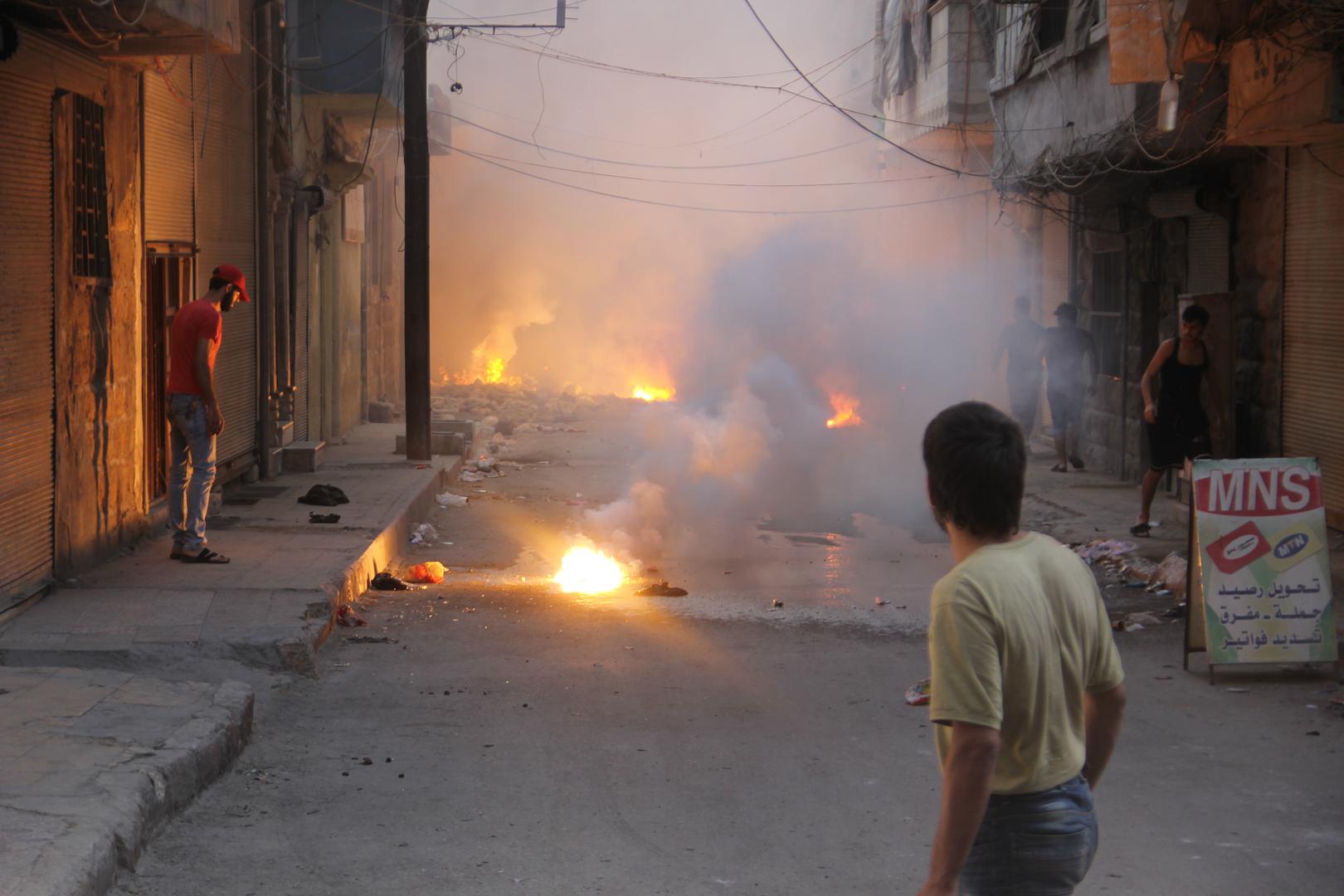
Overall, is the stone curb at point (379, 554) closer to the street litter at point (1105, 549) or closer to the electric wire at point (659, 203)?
the street litter at point (1105, 549)

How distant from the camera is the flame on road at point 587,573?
9.84 metres

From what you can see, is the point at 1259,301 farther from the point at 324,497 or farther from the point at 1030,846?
the point at 1030,846

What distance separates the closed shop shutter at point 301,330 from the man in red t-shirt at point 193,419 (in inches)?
282

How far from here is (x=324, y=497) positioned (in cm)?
1216

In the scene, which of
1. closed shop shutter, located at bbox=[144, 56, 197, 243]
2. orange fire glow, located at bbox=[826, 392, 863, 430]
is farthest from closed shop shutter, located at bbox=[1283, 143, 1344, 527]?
closed shop shutter, located at bbox=[144, 56, 197, 243]

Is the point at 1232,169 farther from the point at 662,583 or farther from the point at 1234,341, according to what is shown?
the point at 662,583

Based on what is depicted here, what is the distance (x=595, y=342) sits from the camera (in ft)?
150

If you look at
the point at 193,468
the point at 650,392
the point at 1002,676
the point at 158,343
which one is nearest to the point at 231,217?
the point at 158,343

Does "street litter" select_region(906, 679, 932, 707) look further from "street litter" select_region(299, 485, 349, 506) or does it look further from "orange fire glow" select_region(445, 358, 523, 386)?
"orange fire glow" select_region(445, 358, 523, 386)

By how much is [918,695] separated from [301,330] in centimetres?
1188

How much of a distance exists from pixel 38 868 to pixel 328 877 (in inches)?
34.9

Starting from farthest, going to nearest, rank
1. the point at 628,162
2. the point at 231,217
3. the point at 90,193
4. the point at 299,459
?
the point at 628,162 → the point at 299,459 → the point at 231,217 → the point at 90,193

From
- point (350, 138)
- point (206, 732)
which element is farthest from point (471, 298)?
point (206, 732)

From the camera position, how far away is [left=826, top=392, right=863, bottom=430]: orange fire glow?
16734 mm
